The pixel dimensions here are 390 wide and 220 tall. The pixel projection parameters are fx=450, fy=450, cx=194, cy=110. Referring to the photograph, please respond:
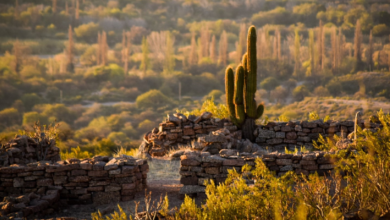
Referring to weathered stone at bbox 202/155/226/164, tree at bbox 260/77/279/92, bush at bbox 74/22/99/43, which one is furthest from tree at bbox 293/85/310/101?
weathered stone at bbox 202/155/226/164

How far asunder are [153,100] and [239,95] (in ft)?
113

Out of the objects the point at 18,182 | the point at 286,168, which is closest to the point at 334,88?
the point at 286,168

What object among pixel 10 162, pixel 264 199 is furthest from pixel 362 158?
pixel 10 162

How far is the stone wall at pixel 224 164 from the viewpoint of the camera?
9.76 metres

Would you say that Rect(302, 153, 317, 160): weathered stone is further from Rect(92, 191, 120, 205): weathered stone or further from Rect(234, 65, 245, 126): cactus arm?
Rect(234, 65, 245, 126): cactus arm

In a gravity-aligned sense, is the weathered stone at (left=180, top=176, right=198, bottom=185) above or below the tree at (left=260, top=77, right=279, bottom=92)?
below

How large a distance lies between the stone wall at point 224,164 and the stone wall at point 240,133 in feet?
16.3

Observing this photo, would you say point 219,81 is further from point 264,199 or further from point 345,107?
point 264,199

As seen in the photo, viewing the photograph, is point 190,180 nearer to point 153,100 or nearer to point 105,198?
point 105,198

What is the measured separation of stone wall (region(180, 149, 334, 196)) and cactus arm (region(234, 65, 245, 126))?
586cm

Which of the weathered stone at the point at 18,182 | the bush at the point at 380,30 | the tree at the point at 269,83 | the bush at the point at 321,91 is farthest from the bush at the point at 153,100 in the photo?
the weathered stone at the point at 18,182

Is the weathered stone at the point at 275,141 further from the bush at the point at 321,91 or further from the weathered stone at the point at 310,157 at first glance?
the bush at the point at 321,91

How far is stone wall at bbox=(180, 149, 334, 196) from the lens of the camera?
9758mm

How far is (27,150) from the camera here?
1166 cm
